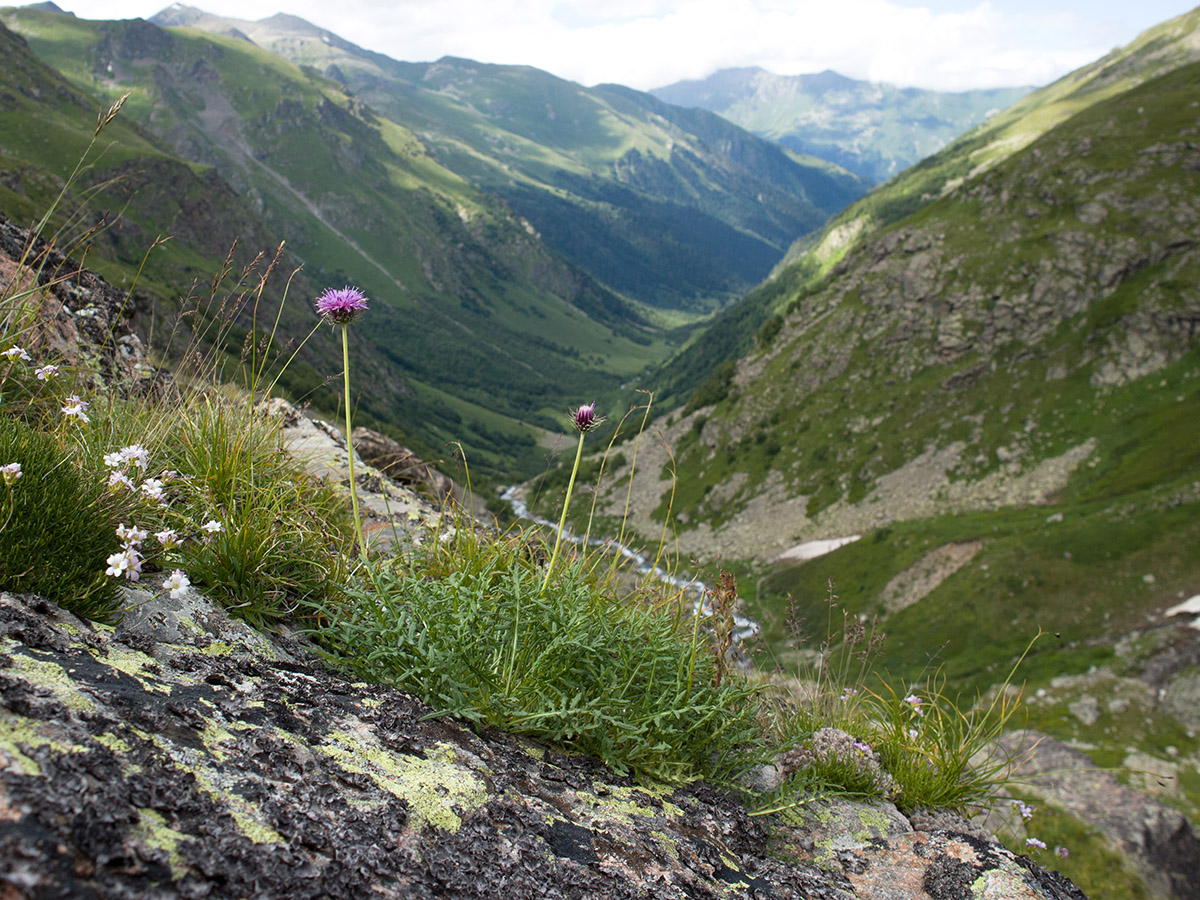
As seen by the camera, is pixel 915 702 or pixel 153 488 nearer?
pixel 153 488

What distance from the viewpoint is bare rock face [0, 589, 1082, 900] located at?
1983 mm

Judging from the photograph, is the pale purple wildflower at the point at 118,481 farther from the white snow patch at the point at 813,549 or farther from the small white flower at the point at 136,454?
the white snow patch at the point at 813,549

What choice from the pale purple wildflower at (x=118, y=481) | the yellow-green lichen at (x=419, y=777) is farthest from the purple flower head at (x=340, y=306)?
the yellow-green lichen at (x=419, y=777)

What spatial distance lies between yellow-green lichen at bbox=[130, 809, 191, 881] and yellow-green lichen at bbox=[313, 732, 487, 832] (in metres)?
0.90

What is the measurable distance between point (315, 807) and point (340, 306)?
9.50 feet

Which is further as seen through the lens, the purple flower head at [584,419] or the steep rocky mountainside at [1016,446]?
the steep rocky mountainside at [1016,446]

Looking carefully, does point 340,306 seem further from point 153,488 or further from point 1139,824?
point 1139,824

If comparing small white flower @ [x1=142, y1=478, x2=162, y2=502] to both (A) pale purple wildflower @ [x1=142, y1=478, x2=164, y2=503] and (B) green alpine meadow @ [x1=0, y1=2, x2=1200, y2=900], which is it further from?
(B) green alpine meadow @ [x1=0, y1=2, x2=1200, y2=900]

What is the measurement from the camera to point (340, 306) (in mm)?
4238

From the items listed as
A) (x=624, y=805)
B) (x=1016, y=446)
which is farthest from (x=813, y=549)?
(x=624, y=805)

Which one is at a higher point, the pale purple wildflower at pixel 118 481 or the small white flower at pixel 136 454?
the small white flower at pixel 136 454

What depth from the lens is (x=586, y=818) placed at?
11.0 ft

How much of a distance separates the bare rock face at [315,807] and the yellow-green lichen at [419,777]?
0.4 inches

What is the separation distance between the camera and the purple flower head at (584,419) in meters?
4.16
